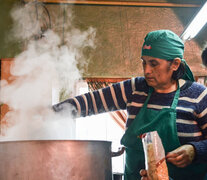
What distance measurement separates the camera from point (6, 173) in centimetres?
108

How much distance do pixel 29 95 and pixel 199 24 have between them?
1.96m

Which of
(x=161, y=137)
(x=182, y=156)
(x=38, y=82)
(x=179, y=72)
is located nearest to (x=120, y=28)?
(x=38, y=82)

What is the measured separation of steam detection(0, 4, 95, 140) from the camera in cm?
158

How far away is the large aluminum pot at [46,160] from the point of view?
3.51 feet

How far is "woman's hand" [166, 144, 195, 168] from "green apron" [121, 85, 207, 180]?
10cm

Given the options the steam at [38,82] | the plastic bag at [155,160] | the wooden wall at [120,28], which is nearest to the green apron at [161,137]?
the plastic bag at [155,160]

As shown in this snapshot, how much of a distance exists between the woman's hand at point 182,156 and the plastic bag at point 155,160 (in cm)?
9

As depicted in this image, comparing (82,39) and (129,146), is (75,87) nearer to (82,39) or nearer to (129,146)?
(82,39)

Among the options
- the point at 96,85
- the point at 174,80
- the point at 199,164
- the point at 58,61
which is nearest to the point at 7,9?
the point at 58,61

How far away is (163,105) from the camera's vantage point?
1.37 meters

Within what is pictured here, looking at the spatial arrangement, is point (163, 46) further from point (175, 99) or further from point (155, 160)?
point (155, 160)

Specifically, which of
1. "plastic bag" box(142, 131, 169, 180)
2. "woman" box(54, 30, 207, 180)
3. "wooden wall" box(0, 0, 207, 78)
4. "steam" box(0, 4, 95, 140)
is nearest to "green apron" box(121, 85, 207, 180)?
"woman" box(54, 30, 207, 180)

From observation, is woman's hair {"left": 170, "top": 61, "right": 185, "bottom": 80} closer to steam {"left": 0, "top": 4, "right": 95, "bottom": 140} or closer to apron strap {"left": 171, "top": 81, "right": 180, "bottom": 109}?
apron strap {"left": 171, "top": 81, "right": 180, "bottom": 109}

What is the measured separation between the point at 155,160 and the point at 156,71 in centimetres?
51
